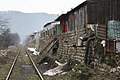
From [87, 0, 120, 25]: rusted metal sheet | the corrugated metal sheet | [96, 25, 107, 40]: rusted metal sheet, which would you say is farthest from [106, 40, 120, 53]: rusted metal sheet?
[87, 0, 120, 25]: rusted metal sheet

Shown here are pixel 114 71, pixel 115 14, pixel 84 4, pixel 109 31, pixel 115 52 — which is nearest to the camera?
pixel 114 71

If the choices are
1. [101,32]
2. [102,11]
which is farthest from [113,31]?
[102,11]

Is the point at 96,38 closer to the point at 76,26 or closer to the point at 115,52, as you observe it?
the point at 115,52

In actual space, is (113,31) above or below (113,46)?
above

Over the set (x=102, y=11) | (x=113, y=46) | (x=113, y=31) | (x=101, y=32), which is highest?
(x=102, y=11)

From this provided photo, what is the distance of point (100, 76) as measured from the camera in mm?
13297

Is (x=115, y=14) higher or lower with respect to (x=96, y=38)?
higher

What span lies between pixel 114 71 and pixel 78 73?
6.92 ft

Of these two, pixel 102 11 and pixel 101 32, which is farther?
pixel 102 11

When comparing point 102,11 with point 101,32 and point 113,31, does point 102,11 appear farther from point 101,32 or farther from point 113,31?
point 113,31

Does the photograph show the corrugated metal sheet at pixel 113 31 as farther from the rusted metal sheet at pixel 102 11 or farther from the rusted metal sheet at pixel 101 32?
the rusted metal sheet at pixel 102 11

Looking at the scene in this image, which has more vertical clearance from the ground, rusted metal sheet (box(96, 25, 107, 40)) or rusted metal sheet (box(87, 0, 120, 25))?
rusted metal sheet (box(87, 0, 120, 25))

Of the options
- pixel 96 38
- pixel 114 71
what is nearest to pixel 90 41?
pixel 96 38

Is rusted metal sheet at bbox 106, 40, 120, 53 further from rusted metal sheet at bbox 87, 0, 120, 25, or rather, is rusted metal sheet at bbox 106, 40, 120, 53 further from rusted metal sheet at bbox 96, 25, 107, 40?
rusted metal sheet at bbox 87, 0, 120, 25
